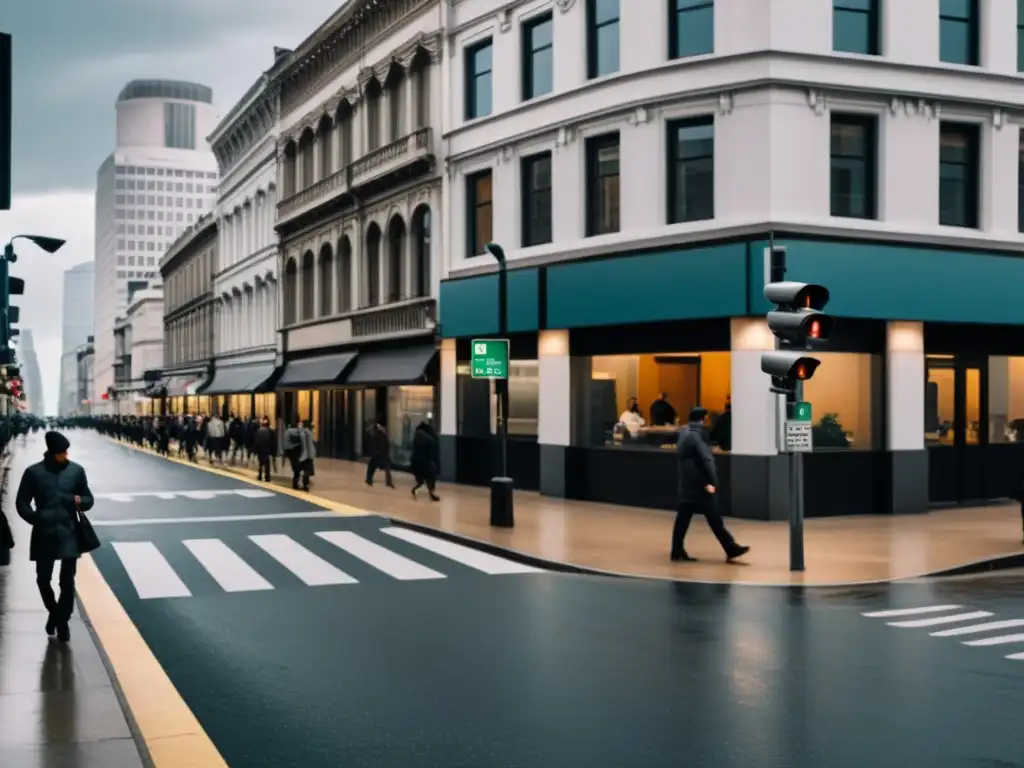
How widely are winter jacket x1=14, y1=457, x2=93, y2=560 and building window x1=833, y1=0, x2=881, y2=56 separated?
1662 centimetres

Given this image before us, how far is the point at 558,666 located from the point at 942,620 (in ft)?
14.4

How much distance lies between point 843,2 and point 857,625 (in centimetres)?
1446

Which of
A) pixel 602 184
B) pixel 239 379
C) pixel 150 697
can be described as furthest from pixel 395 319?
pixel 150 697

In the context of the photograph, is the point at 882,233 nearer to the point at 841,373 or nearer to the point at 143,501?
the point at 841,373

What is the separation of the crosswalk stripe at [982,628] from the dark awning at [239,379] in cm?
3948

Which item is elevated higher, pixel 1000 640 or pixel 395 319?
pixel 395 319

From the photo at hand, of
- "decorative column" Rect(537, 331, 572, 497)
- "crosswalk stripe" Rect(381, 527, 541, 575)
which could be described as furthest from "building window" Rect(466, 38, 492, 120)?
"crosswalk stripe" Rect(381, 527, 541, 575)

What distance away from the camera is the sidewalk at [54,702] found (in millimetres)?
6613

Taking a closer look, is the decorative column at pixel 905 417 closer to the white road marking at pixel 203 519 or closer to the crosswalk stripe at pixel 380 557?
the crosswalk stripe at pixel 380 557

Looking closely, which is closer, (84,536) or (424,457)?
(84,536)

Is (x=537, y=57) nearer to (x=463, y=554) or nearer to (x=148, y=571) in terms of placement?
(x=463, y=554)

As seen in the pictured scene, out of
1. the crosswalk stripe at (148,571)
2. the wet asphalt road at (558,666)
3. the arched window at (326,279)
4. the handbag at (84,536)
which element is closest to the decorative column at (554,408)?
the wet asphalt road at (558,666)

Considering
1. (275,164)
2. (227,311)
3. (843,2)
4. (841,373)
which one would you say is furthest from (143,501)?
(227,311)

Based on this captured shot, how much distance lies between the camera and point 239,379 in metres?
54.1
